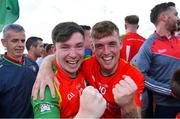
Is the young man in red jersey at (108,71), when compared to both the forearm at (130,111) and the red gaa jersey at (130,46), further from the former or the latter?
the red gaa jersey at (130,46)

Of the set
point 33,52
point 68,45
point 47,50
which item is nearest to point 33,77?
point 68,45

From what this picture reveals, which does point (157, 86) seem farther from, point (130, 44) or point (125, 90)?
point (125, 90)

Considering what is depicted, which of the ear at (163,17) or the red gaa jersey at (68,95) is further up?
the ear at (163,17)

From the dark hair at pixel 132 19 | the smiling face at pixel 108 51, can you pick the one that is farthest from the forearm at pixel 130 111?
the dark hair at pixel 132 19

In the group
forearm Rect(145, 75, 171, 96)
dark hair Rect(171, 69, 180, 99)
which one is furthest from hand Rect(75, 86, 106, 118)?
forearm Rect(145, 75, 171, 96)

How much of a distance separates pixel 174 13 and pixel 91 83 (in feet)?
7.12

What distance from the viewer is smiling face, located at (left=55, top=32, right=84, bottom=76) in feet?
8.56

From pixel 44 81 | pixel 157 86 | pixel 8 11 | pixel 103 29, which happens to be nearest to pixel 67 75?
pixel 44 81

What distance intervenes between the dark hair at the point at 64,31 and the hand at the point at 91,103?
560 mm

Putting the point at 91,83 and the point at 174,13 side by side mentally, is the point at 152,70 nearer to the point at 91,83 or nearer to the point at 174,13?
the point at 174,13

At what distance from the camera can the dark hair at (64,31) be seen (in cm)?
259

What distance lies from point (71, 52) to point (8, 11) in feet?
11.3

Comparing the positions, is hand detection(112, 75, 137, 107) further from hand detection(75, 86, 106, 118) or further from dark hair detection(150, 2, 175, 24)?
dark hair detection(150, 2, 175, 24)

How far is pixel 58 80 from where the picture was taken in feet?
8.66
